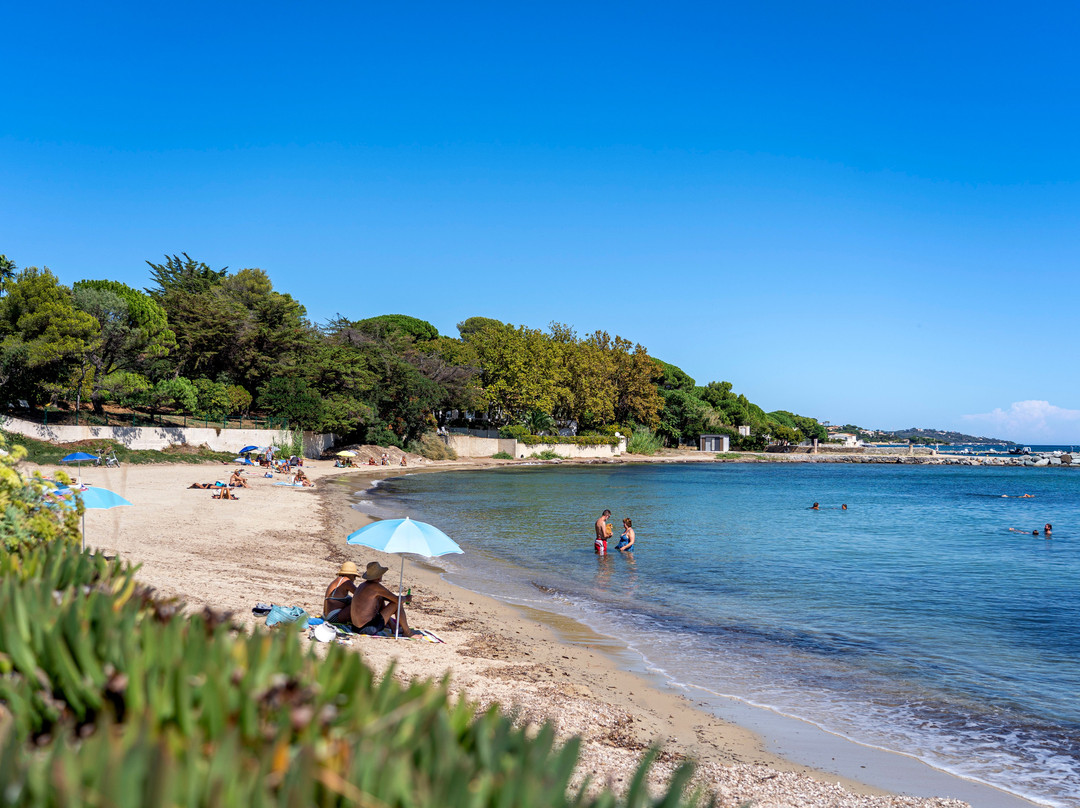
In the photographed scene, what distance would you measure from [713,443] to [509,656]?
3960 inches

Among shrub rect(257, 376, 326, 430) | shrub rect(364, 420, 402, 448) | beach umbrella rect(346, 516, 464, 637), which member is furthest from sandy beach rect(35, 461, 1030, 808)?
shrub rect(364, 420, 402, 448)

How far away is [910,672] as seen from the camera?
414 inches

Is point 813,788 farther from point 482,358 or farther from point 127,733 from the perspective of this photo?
point 482,358

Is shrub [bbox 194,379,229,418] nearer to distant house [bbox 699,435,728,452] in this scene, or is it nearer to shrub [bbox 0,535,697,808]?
shrub [bbox 0,535,697,808]

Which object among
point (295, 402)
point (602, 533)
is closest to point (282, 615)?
point (602, 533)

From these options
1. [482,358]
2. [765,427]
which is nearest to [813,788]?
[482,358]

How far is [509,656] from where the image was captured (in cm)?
980

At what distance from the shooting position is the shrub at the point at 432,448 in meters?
62.6

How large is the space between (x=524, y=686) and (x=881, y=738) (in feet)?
12.7

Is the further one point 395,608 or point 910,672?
point 910,672

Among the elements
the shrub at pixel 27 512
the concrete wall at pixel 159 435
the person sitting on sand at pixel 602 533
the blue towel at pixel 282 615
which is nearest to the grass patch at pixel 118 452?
the concrete wall at pixel 159 435

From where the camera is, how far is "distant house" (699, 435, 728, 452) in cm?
10706

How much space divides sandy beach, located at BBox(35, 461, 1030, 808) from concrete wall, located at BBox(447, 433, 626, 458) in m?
48.7

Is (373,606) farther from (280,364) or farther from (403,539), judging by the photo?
(280,364)
